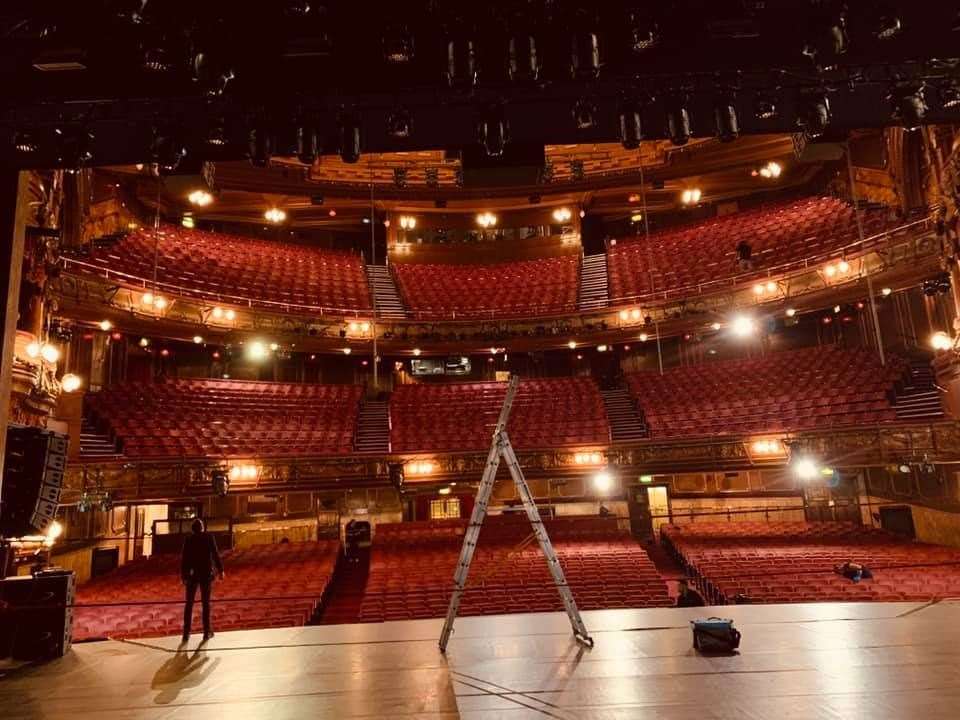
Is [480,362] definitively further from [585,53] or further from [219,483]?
[585,53]

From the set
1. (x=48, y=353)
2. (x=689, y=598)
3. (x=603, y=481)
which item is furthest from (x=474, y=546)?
(x=603, y=481)

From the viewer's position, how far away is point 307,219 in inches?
884

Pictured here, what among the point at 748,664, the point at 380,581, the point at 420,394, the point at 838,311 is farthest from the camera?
the point at 420,394

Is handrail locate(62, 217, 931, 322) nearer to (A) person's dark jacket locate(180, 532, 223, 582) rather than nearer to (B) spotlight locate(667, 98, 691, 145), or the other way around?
(A) person's dark jacket locate(180, 532, 223, 582)

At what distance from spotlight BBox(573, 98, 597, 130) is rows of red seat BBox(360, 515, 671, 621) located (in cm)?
625

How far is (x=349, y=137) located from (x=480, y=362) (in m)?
16.3

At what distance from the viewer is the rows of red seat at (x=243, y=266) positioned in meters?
16.8

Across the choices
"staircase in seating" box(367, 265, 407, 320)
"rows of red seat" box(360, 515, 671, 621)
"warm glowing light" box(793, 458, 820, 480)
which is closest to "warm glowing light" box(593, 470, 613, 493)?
"rows of red seat" box(360, 515, 671, 621)

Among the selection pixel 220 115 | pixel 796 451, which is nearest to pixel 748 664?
pixel 220 115

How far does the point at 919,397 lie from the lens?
44.7 feet

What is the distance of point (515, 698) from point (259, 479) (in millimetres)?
11633

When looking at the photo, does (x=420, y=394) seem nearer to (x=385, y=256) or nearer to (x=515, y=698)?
(x=385, y=256)

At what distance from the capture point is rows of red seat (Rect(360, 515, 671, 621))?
1016cm

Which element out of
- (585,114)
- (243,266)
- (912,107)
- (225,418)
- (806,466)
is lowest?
(806,466)
